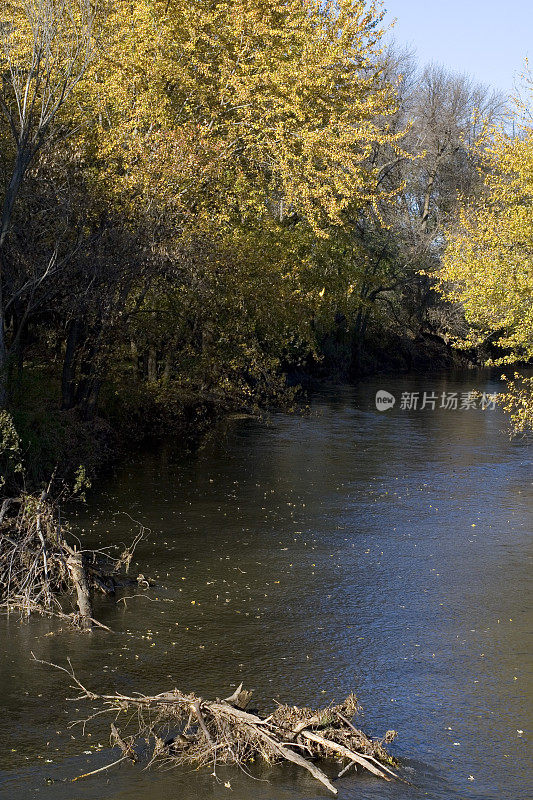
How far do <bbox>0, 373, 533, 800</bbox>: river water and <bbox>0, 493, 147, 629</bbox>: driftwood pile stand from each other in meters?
0.35

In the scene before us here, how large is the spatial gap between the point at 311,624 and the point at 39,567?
3314mm

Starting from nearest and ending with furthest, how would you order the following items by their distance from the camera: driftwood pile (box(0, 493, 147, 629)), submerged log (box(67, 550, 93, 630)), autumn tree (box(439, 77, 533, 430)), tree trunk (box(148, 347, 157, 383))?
1. submerged log (box(67, 550, 93, 630))
2. driftwood pile (box(0, 493, 147, 629))
3. autumn tree (box(439, 77, 533, 430))
4. tree trunk (box(148, 347, 157, 383))

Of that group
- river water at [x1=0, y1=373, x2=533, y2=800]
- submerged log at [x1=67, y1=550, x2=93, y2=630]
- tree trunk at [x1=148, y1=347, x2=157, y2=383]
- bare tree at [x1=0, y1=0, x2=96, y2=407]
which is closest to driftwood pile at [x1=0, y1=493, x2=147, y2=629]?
submerged log at [x1=67, y1=550, x2=93, y2=630]

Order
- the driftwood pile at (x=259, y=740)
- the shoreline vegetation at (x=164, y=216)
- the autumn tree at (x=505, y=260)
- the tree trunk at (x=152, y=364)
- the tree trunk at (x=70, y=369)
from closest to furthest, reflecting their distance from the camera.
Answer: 1. the driftwood pile at (x=259, y=740)
2. the shoreline vegetation at (x=164, y=216)
3. the tree trunk at (x=70, y=369)
4. the autumn tree at (x=505, y=260)
5. the tree trunk at (x=152, y=364)

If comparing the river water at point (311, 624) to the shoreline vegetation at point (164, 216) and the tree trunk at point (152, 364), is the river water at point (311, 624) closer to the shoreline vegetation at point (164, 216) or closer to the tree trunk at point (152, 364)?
the shoreline vegetation at point (164, 216)

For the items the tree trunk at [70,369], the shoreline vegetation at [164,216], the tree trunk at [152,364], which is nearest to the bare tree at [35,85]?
the shoreline vegetation at [164,216]

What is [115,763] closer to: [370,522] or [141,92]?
[370,522]

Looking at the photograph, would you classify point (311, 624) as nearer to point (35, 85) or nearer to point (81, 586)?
point (81, 586)

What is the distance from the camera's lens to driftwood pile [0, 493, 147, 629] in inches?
434

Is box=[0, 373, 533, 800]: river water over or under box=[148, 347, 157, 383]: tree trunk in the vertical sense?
under

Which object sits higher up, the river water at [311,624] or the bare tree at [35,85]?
the bare tree at [35,85]

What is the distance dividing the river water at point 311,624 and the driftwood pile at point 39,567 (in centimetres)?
35

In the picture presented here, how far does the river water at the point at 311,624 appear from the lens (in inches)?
300

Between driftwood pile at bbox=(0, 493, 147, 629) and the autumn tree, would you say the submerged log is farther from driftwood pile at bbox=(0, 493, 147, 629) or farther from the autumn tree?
the autumn tree
